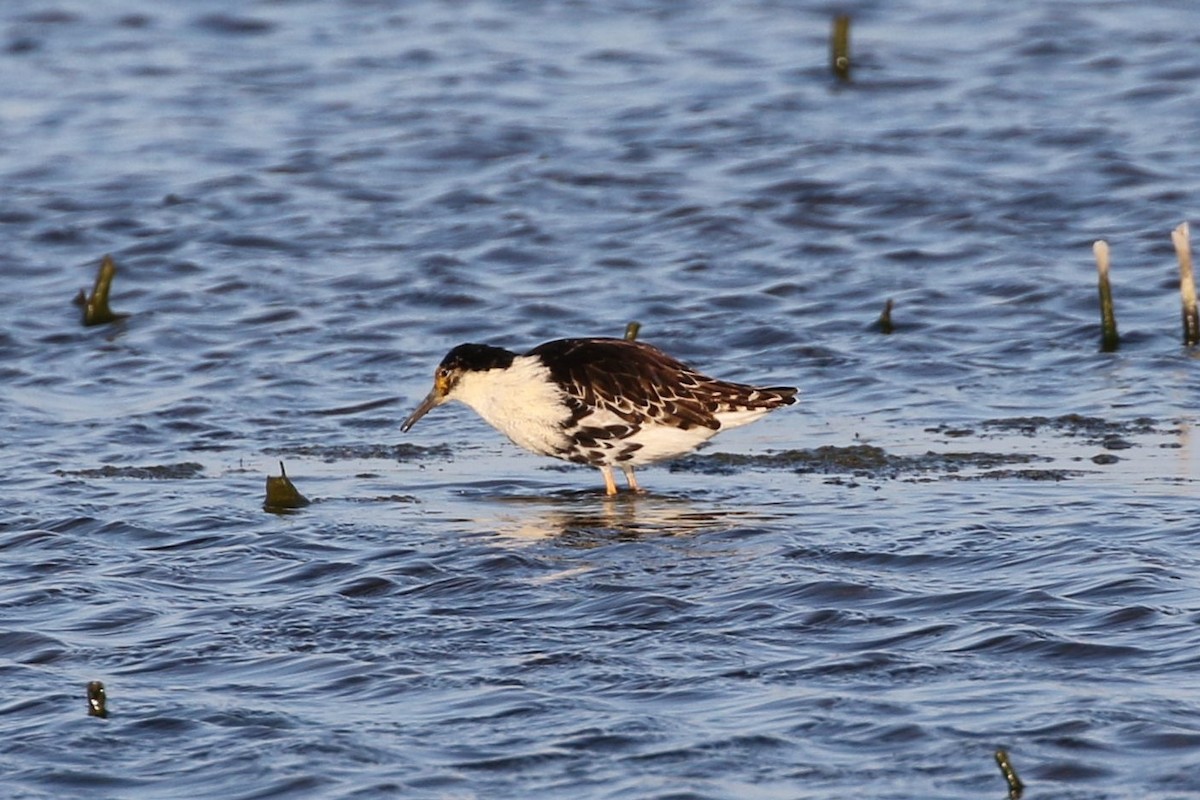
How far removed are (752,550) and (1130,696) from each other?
8.56 ft

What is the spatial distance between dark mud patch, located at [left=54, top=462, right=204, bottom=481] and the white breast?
1647 mm

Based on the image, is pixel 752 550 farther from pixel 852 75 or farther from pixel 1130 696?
pixel 852 75

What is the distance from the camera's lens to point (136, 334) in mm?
14711

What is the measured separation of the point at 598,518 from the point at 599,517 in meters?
0.02

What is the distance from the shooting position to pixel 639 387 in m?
11.0

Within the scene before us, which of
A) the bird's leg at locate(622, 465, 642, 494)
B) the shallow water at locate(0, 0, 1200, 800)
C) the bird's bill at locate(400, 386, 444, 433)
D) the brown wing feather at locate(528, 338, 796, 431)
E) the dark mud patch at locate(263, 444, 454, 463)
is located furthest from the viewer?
the dark mud patch at locate(263, 444, 454, 463)

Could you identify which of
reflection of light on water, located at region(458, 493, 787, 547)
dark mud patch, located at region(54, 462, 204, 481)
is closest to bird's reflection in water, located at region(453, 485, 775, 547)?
reflection of light on water, located at region(458, 493, 787, 547)

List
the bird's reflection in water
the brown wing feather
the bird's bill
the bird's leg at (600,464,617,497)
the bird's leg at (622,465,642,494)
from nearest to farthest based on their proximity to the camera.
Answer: the bird's reflection in water, the brown wing feather, the bird's leg at (600,464,617,497), the bird's leg at (622,465,642,494), the bird's bill

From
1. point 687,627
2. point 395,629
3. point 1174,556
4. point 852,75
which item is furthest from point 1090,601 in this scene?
point 852,75

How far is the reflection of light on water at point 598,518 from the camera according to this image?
10219 mm

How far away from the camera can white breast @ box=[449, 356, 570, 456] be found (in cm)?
1088

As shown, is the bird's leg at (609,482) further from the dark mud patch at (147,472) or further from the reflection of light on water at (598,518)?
the dark mud patch at (147,472)

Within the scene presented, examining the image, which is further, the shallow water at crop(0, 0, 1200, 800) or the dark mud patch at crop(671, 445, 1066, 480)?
the dark mud patch at crop(671, 445, 1066, 480)

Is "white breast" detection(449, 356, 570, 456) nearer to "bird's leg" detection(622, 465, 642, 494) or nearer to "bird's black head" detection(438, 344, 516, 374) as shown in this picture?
"bird's black head" detection(438, 344, 516, 374)
